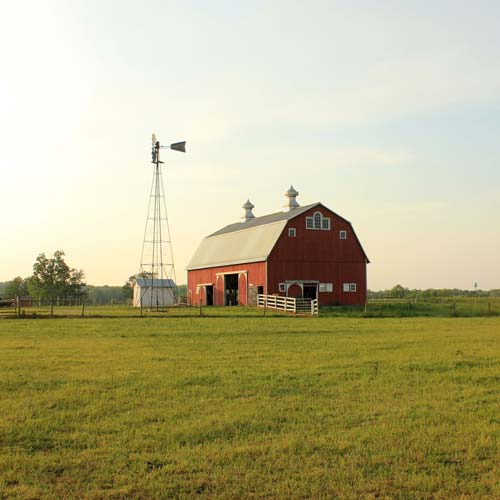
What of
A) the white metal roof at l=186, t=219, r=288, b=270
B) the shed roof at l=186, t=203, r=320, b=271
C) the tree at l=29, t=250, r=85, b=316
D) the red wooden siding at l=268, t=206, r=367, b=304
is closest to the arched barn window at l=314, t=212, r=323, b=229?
the red wooden siding at l=268, t=206, r=367, b=304

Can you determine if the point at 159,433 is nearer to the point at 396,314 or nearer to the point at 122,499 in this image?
the point at 122,499

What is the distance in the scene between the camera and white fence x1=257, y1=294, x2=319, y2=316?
41050mm

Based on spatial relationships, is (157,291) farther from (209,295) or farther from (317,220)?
(317,220)

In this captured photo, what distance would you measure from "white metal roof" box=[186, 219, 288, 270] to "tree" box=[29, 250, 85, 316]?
1655 inches

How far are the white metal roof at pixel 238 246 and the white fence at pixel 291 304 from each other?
379 cm

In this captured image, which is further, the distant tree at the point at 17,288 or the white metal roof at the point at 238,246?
the distant tree at the point at 17,288

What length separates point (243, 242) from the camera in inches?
2199

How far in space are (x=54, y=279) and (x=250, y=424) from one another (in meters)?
97.4

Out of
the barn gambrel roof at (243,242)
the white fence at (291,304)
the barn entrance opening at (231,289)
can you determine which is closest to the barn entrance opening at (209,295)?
the barn gambrel roof at (243,242)

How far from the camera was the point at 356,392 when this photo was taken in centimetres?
1209

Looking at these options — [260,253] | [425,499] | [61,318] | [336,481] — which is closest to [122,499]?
[336,481]

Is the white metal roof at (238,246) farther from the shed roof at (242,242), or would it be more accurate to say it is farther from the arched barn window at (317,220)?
the arched barn window at (317,220)

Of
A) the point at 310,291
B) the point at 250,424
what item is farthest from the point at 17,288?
the point at 250,424

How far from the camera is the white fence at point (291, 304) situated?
135 feet
